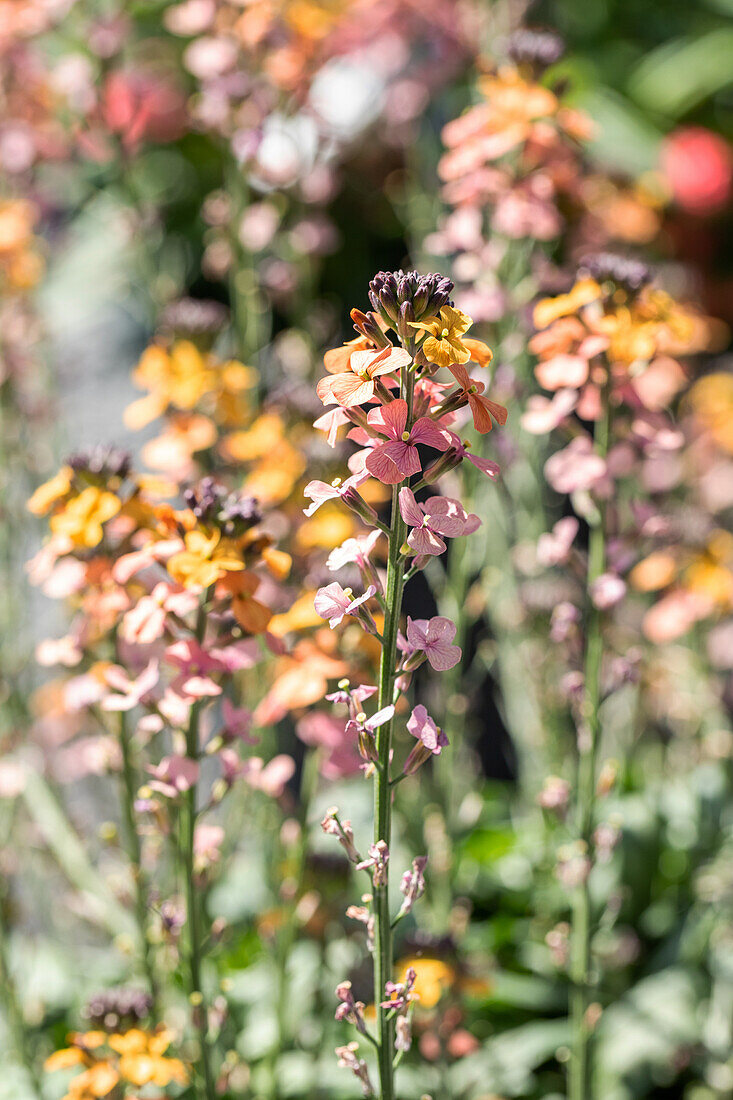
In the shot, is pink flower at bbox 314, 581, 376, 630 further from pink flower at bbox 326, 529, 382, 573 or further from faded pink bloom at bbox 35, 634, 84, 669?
faded pink bloom at bbox 35, 634, 84, 669

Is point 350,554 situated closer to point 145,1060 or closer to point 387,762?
point 387,762

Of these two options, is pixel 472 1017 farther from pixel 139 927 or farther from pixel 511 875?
pixel 139 927

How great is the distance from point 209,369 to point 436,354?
3.07ft

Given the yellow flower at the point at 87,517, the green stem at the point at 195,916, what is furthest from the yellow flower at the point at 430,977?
the yellow flower at the point at 87,517

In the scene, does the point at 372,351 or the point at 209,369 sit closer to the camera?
the point at 372,351

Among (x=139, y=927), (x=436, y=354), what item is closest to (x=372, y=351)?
(x=436, y=354)

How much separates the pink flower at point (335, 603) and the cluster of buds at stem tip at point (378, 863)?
0.58 ft

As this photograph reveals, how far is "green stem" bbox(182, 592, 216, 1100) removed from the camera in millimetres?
1016

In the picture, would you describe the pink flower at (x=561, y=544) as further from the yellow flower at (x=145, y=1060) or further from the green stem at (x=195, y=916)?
the yellow flower at (x=145, y=1060)

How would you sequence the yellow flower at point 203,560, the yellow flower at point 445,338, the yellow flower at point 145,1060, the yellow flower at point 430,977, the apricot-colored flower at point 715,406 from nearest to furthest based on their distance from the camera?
the yellow flower at point 445,338 < the yellow flower at point 203,560 < the yellow flower at point 145,1060 < the yellow flower at point 430,977 < the apricot-colored flower at point 715,406

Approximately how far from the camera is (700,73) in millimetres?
4402

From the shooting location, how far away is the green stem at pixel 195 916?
3.33 ft

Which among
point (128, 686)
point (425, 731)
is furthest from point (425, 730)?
point (128, 686)

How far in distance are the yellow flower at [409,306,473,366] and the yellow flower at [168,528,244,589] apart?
0.31m
